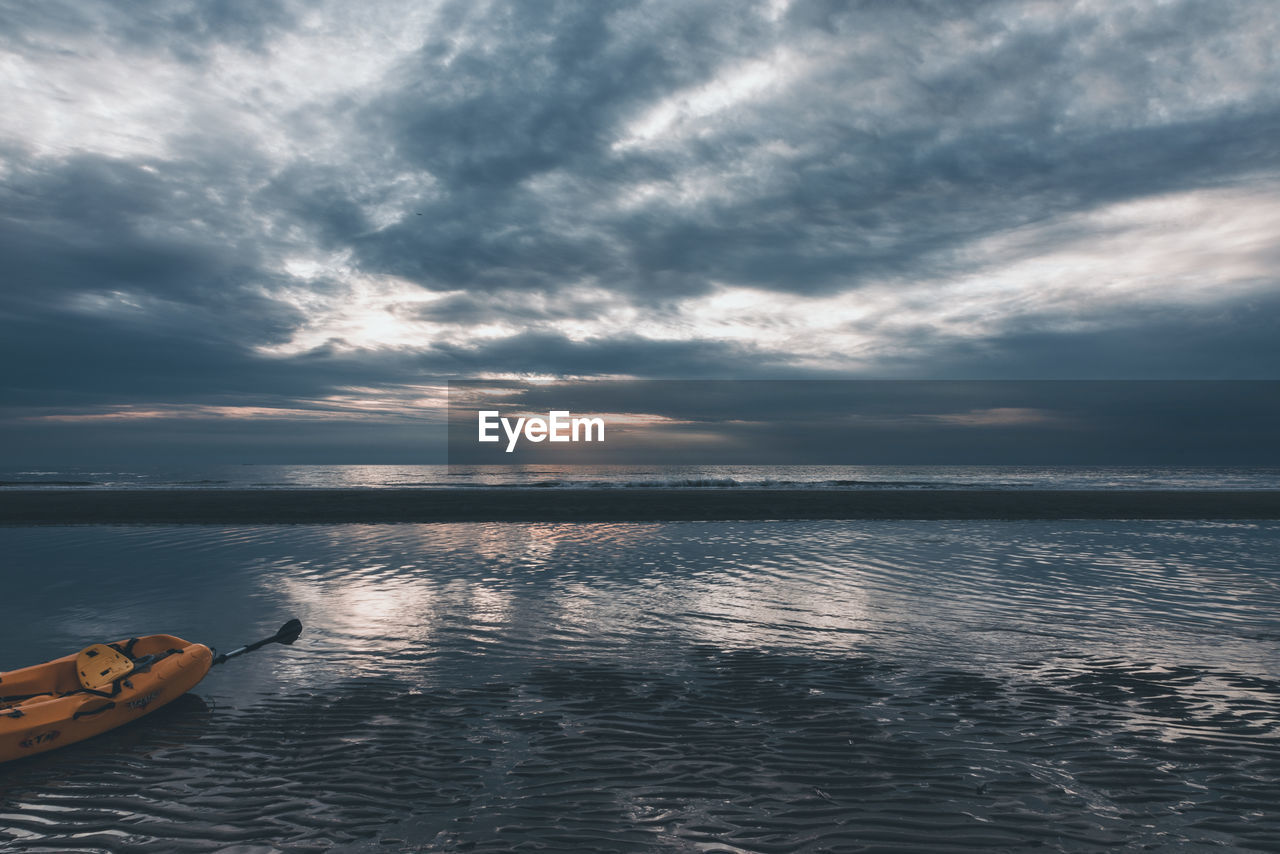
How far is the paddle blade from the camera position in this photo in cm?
1226

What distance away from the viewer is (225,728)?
854cm

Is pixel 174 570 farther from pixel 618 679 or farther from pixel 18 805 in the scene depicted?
pixel 618 679

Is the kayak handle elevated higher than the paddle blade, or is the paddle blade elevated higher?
the kayak handle

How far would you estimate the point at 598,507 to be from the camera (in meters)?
40.8

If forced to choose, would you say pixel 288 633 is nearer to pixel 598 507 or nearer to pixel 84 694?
pixel 84 694

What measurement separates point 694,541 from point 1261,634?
17.6m

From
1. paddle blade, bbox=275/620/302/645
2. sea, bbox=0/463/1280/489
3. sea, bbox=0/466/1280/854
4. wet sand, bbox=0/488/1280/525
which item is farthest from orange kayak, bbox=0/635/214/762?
sea, bbox=0/463/1280/489

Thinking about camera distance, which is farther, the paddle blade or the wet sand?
the wet sand

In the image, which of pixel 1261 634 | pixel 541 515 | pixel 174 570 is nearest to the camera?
pixel 1261 634

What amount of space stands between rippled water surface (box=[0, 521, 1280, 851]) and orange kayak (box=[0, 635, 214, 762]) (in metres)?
0.29

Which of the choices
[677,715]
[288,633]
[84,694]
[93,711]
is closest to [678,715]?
[677,715]

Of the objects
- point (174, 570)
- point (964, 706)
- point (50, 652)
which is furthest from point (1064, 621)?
point (174, 570)

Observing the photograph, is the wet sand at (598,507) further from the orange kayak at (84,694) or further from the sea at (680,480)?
the orange kayak at (84,694)

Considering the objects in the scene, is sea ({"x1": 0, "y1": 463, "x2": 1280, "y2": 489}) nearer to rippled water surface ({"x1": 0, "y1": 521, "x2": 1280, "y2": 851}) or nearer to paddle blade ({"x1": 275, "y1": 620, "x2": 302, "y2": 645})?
rippled water surface ({"x1": 0, "y1": 521, "x2": 1280, "y2": 851})
